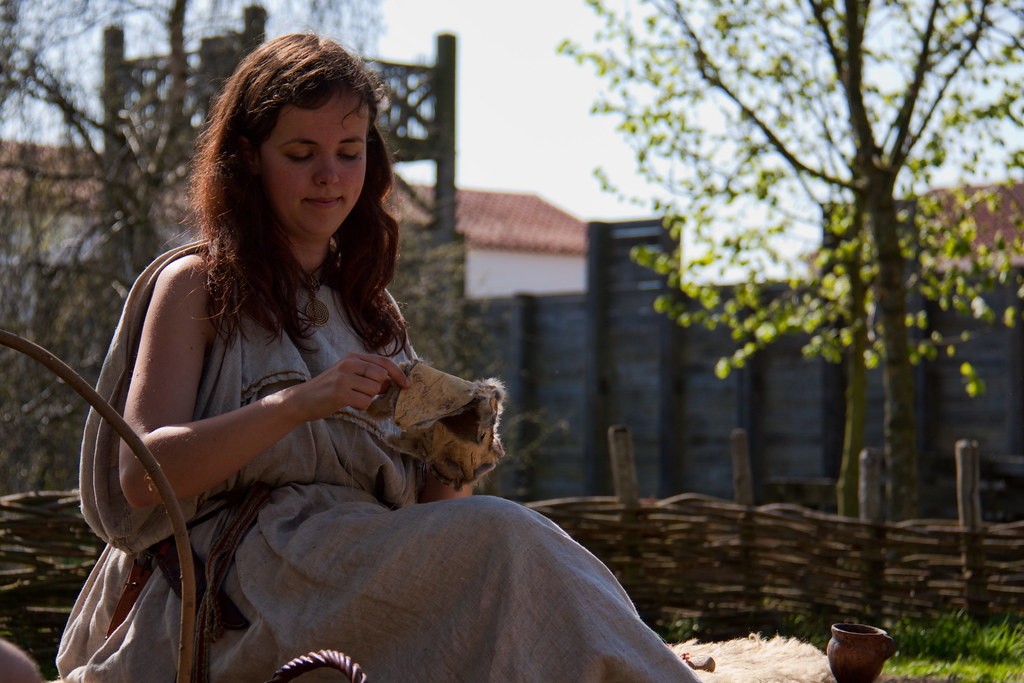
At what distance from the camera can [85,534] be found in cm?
475

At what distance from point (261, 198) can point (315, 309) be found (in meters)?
0.28

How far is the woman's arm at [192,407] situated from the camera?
206cm

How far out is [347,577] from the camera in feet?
7.01

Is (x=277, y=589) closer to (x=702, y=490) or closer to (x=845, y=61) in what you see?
(x=845, y=61)

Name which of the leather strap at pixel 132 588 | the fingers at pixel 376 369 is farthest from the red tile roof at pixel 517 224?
the fingers at pixel 376 369

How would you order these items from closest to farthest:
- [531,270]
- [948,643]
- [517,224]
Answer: [948,643] → [531,270] → [517,224]

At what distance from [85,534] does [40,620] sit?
0.43m

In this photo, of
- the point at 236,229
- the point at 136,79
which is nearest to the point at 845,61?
the point at 136,79

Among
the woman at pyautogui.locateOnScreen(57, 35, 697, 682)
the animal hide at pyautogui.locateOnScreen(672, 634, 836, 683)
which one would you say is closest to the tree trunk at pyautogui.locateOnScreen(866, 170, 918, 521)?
the animal hide at pyautogui.locateOnScreen(672, 634, 836, 683)

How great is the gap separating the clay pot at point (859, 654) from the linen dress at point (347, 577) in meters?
0.80

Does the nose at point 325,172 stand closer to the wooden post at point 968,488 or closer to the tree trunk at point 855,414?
the wooden post at point 968,488

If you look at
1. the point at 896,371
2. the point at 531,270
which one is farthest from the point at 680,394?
the point at 531,270

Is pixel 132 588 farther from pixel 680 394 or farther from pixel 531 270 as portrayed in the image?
pixel 531 270

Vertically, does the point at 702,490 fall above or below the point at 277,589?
below
